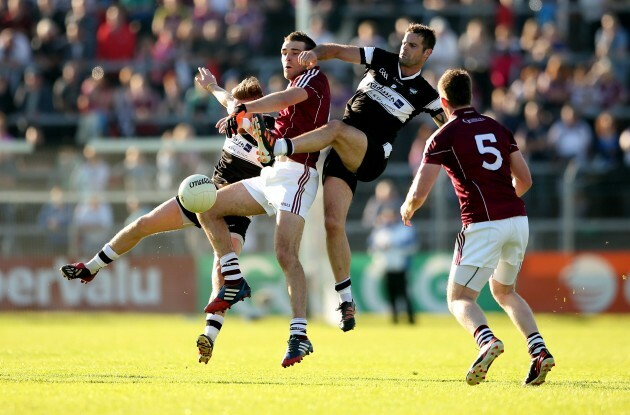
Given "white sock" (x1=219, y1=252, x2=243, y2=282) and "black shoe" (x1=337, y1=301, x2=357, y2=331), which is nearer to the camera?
"white sock" (x1=219, y1=252, x2=243, y2=282)

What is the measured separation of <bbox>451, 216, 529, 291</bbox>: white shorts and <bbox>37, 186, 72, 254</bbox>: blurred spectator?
13385mm

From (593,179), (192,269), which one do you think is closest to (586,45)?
(593,179)

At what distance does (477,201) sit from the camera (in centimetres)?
939

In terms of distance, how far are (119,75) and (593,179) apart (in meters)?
10.2

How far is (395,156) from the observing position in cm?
2209

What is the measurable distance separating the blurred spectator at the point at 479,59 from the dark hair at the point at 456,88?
1297 cm

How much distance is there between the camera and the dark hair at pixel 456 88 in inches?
373

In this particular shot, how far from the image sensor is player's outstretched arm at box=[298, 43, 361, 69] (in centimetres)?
1016

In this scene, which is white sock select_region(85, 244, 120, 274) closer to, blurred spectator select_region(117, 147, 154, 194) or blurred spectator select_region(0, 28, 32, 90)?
blurred spectator select_region(117, 147, 154, 194)

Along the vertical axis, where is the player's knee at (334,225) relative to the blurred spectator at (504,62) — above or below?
below

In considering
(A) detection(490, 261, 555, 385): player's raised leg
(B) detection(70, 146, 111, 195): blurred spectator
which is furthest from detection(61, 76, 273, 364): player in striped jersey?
(B) detection(70, 146, 111, 195): blurred spectator

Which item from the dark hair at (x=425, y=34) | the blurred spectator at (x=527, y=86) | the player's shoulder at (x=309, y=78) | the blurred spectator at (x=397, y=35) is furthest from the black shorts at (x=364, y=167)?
the blurred spectator at (x=527, y=86)

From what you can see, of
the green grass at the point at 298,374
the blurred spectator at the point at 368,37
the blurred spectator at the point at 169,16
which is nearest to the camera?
the green grass at the point at 298,374

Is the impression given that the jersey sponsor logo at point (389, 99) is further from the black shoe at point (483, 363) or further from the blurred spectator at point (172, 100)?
the blurred spectator at point (172, 100)
